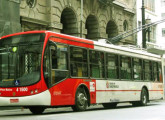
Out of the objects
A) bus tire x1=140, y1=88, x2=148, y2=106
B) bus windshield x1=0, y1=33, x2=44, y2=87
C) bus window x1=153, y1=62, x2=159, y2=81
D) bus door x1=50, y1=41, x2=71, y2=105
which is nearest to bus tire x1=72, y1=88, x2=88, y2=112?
bus door x1=50, y1=41, x2=71, y2=105

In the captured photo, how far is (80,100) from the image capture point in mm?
16484

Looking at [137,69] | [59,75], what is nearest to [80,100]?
[59,75]

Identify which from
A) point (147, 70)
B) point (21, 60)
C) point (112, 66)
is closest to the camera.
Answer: point (21, 60)

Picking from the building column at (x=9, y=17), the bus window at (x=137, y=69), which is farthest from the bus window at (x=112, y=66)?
the building column at (x=9, y=17)

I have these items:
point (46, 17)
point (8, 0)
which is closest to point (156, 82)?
point (46, 17)

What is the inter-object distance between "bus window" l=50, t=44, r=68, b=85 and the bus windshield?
56 centimetres

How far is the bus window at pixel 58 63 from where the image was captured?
14.9m

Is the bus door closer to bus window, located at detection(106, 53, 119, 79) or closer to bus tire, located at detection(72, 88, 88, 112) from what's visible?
bus tire, located at detection(72, 88, 88, 112)

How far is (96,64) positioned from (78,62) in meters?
1.63

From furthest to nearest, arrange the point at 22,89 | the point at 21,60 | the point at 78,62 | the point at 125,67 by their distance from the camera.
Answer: the point at 125,67 → the point at 78,62 → the point at 21,60 → the point at 22,89

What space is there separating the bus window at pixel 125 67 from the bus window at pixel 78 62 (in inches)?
152

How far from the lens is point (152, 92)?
2472cm

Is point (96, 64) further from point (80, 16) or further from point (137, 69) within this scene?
point (80, 16)

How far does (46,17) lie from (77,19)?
3.85 meters
